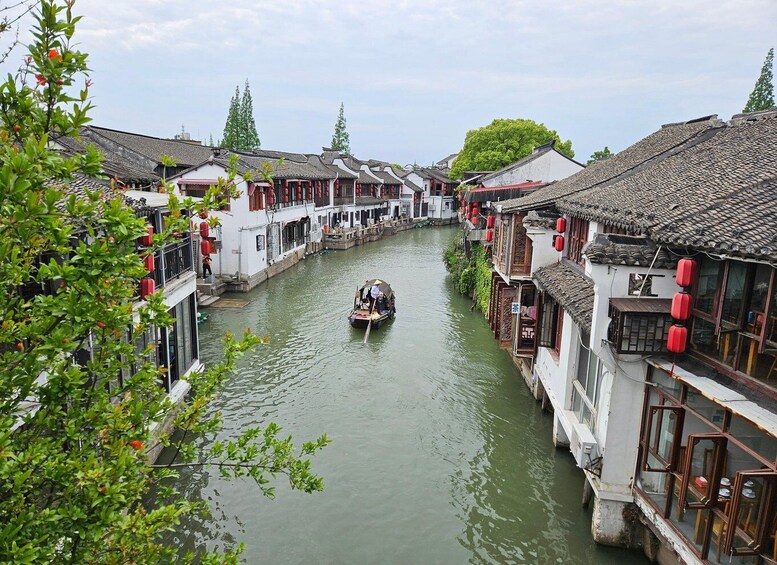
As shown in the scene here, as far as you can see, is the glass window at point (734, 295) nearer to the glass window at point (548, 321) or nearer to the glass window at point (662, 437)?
the glass window at point (662, 437)

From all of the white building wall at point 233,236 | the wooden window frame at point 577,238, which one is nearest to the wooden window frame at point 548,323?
the wooden window frame at point 577,238

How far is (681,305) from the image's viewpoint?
24.1 ft

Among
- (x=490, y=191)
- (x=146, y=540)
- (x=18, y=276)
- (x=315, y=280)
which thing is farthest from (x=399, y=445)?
(x=315, y=280)

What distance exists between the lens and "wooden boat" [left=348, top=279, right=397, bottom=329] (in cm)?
2230

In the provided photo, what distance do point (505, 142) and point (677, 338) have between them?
126 ft

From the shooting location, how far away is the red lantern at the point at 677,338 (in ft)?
24.6

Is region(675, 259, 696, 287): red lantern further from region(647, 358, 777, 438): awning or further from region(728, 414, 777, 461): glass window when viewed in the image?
region(728, 414, 777, 461): glass window

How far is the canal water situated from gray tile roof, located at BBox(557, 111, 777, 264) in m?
5.61

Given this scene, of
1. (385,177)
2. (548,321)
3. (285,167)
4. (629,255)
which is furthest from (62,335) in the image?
(385,177)

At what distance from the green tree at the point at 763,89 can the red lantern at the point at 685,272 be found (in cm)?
4617

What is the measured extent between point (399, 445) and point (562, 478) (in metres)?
3.82

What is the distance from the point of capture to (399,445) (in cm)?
1366

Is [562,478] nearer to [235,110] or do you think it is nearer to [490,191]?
[490,191]

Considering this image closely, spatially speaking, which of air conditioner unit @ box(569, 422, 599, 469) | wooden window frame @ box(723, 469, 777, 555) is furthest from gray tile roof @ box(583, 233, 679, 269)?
air conditioner unit @ box(569, 422, 599, 469)
